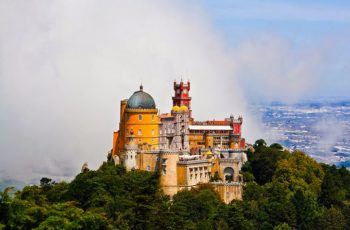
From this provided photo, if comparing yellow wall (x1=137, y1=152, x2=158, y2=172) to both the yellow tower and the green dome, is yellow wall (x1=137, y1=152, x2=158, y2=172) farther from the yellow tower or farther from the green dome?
the green dome

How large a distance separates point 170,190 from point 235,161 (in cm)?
990

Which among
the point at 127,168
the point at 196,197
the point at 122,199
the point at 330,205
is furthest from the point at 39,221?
the point at 330,205

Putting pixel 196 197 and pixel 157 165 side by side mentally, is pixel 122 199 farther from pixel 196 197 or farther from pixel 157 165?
pixel 157 165

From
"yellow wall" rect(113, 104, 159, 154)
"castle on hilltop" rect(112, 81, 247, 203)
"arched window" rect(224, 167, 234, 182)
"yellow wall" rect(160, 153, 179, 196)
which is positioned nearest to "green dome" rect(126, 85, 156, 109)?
"castle on hilltop" rect(112, 81, 247, 203)

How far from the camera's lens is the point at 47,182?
265ft

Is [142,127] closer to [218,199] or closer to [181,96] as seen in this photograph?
[218,199]

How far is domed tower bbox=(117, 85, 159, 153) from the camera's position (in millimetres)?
79125

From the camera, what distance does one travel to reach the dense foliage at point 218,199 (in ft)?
181

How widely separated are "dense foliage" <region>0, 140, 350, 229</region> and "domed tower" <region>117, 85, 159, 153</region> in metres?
5.12

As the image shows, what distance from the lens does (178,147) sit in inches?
3344

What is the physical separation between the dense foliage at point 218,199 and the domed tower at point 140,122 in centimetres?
512

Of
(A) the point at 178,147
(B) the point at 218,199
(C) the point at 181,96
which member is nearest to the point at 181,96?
(C) the point at 181,96

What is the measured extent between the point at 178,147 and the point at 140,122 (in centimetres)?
741

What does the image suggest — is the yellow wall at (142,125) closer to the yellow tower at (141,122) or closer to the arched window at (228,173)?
the yellow tower at (141,122)
